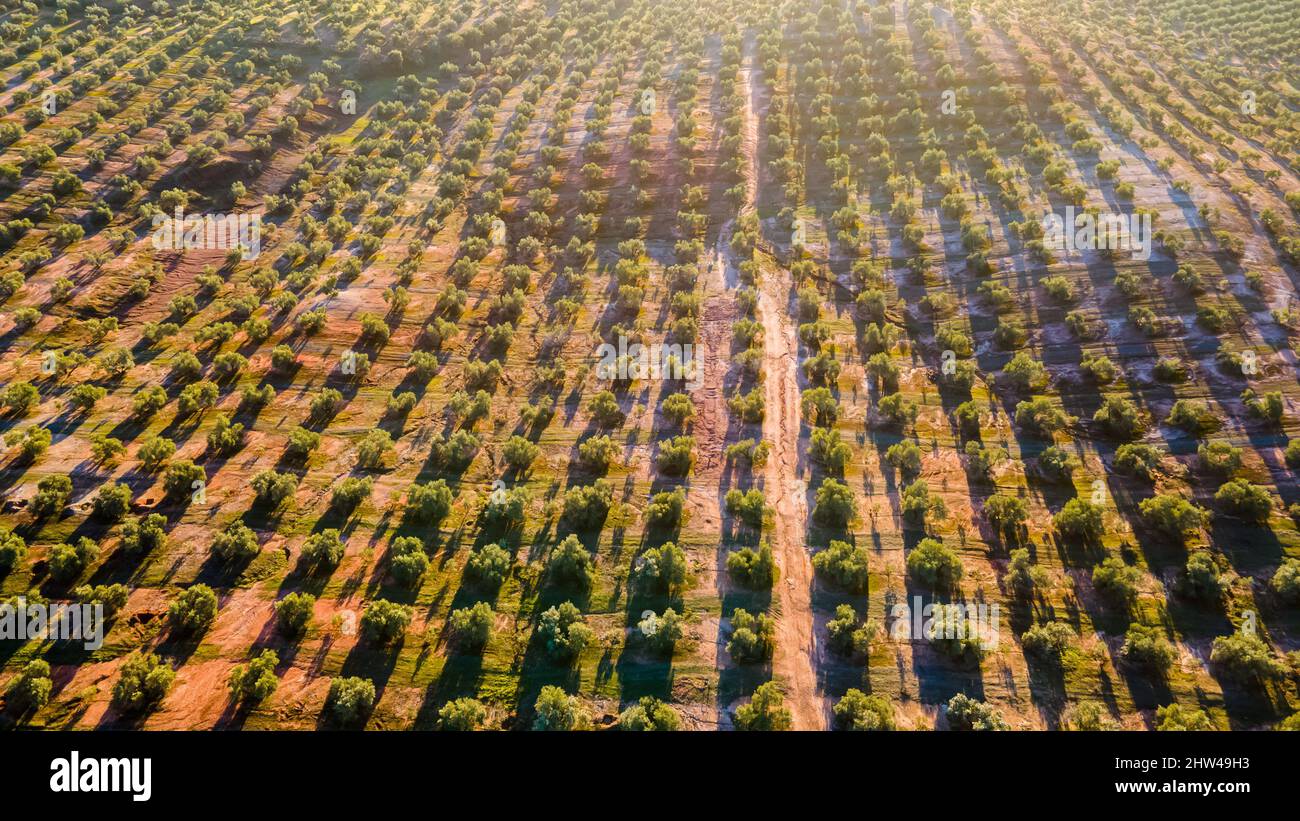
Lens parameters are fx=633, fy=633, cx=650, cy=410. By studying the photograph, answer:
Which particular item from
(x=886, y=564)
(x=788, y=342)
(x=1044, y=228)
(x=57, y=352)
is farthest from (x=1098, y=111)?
(x=57, y=352)

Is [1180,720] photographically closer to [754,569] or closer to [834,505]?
[834,505]

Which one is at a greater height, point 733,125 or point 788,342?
point 733,125

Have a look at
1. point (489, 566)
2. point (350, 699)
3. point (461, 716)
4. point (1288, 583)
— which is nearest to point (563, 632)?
point (489, 566)

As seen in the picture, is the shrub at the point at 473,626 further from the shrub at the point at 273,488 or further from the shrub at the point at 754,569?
the shrub at the point at 273,488

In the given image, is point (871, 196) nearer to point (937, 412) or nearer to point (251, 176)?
point (937, 412)

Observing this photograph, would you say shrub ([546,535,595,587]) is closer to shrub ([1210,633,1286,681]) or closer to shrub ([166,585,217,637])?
shrub ([166,585,217,637])

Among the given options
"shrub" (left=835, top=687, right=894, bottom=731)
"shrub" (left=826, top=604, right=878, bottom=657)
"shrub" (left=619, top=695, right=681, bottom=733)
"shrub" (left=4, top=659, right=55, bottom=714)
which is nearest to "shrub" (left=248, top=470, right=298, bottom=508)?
"shrub" (left=4, top=659, right=55, bottom=714)

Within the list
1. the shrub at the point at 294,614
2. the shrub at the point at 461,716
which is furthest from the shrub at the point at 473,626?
the shrub at the point at 294,614
